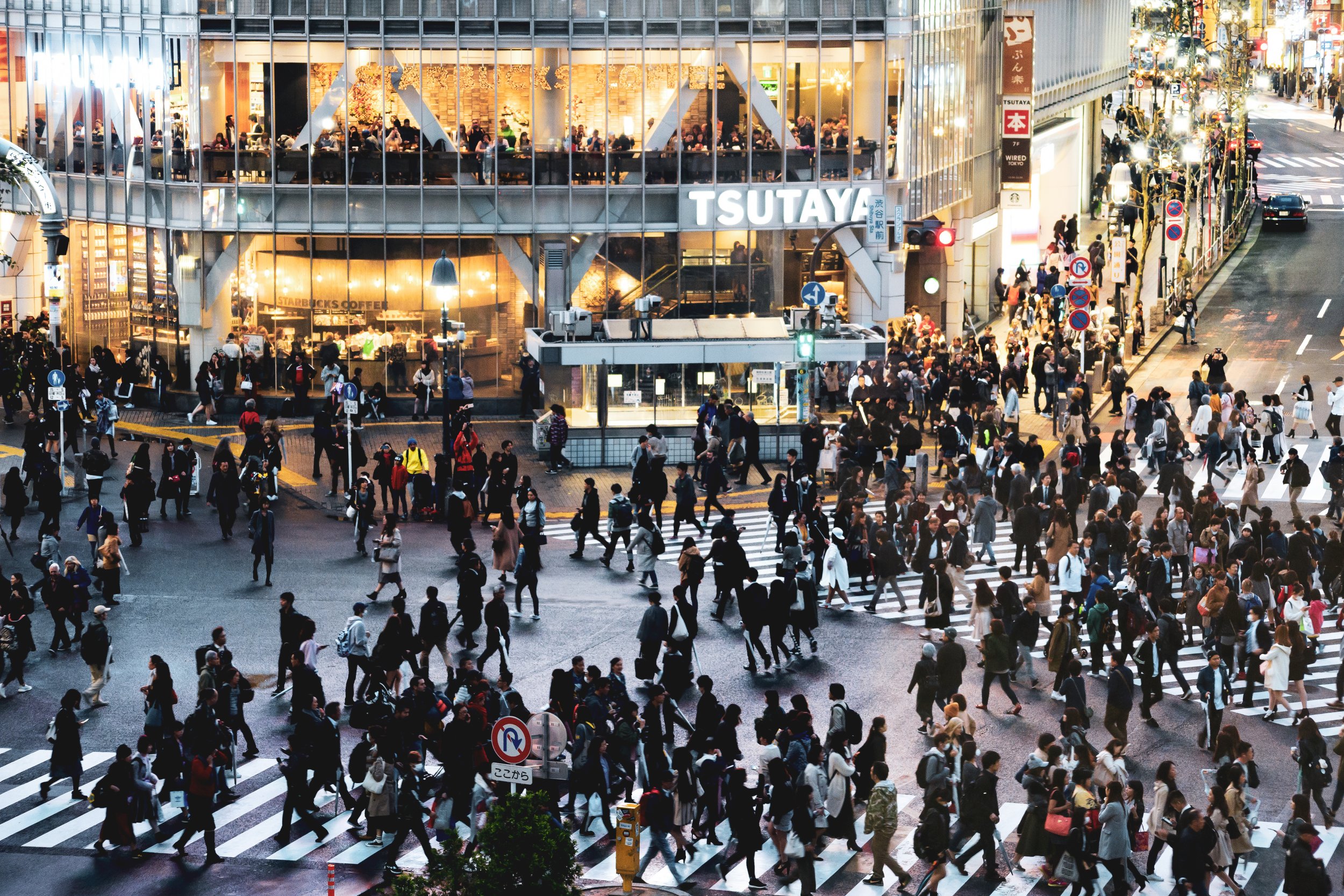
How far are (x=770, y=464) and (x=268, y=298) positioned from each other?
581 inches

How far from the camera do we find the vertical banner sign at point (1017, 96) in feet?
198

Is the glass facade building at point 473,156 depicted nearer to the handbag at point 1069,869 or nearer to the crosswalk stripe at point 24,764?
the crosswalk stripe at point 24,764

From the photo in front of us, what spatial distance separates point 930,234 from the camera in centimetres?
4722

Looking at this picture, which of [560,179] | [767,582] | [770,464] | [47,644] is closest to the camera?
[47,644]

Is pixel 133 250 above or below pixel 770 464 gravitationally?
above

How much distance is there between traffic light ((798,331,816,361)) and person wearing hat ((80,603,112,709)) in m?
18.1

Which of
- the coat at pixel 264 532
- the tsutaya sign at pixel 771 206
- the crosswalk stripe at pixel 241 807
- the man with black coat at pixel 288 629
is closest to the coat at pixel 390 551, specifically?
the coat at pixel 264 532

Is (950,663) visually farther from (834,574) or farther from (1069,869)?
(834,574)

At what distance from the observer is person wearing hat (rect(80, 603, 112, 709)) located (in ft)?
86.9

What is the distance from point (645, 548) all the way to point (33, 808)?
11.1 metres

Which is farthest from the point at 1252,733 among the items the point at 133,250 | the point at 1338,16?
the point at 1338,16

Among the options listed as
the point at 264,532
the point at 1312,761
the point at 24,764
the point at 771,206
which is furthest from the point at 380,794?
the point at 771,206

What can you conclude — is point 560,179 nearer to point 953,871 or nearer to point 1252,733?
point 1252,733

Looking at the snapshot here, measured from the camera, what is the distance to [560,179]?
50.1m
